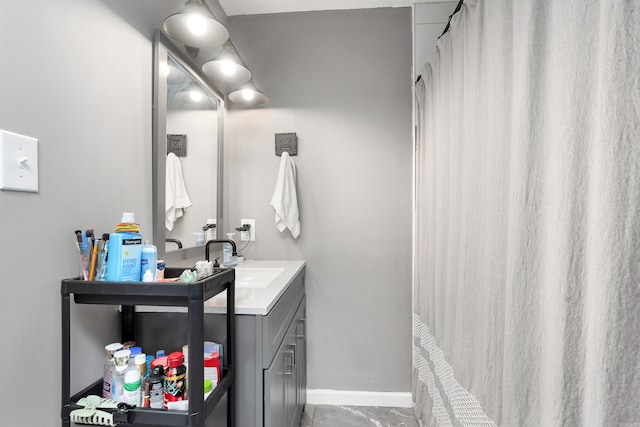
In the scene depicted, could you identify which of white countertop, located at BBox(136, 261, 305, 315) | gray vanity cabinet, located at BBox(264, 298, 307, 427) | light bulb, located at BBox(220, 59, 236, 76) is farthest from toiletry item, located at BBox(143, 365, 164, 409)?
light bulb, located at BBox(220, 59, 236, 76)

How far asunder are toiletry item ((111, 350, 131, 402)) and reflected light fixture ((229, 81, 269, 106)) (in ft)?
5.17

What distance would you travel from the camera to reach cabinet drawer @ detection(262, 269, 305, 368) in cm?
101

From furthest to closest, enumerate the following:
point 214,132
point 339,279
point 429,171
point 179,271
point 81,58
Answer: point 339,279 < point 214,132 < point 429,171 < point 179,271 < point 81,58

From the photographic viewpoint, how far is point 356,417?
6.15 feet

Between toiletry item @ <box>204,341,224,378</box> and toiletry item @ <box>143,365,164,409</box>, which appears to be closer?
toiletry item @ <box>143,365,164,409</box>

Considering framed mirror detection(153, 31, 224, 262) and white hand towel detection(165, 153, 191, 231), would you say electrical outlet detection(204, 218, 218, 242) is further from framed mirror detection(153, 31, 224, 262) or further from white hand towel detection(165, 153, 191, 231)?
white hand towel detection(165, 153, 191, 231)

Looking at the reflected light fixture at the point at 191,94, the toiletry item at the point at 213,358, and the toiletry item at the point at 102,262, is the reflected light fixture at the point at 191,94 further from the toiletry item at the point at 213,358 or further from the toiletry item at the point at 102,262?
the toiletry item at the point at 213,358

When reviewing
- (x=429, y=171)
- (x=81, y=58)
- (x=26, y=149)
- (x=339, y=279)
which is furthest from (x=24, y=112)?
(x=339, y=279)

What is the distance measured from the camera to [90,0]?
90 centimetres

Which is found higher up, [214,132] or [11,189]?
[214,132]

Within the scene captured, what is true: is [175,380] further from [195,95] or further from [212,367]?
[195,95]

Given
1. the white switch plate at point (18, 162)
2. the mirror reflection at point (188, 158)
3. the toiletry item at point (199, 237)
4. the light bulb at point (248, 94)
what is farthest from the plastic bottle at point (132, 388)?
the light bulb at point (248, 94)

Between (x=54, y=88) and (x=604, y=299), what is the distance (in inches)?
50.5

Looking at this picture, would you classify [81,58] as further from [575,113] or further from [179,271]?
[575,113]
